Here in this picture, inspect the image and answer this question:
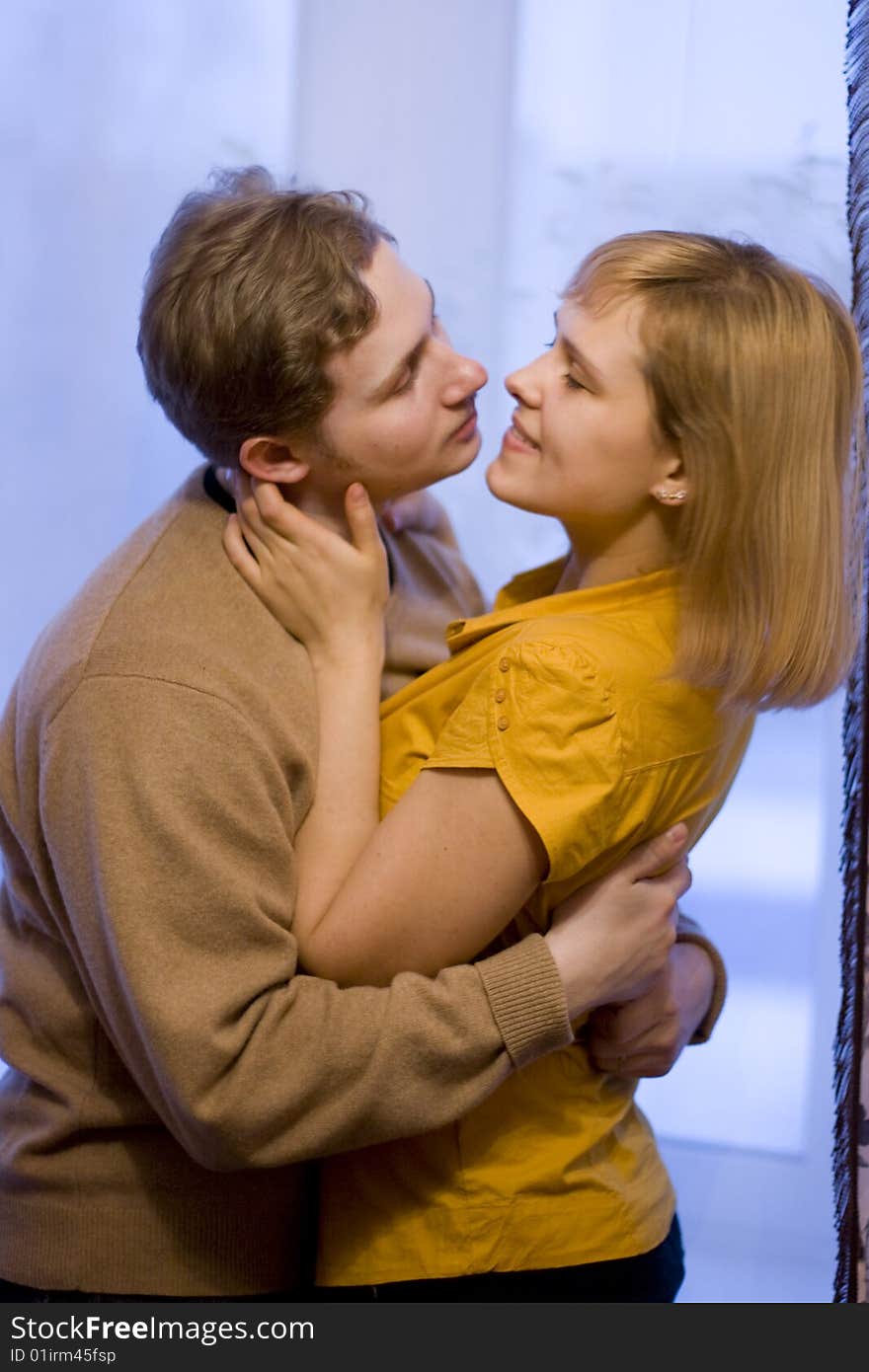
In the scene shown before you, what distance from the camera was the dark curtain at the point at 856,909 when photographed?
1290 millimetres

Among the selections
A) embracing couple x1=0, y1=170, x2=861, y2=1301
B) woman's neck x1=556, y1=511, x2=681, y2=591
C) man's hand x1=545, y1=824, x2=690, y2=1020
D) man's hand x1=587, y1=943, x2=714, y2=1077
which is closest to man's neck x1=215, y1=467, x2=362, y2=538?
embracing couple x1=0, y1=170, x2=861, y2=1301

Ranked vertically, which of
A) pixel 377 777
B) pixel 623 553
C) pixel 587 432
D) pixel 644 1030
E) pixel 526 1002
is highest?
pixel 587 432

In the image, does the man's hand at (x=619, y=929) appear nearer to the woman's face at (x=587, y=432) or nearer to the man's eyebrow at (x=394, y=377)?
the woman's face at (x=587, y=432)

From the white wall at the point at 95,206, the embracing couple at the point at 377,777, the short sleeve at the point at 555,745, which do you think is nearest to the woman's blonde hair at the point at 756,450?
the embracing couple at the point at 377,777

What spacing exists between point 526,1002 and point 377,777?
24 centimetres

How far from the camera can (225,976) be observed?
3.70ft

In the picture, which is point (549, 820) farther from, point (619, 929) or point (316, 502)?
point (316, 502)

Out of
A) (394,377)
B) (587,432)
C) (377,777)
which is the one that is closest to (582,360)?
(587,432)

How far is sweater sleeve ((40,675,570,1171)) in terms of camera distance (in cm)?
111

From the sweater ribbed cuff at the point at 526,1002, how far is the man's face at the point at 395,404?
1.57 feet

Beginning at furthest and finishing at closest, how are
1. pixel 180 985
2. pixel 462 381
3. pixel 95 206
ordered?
pixel 95 206, pixel 462 381, pixel 180 985

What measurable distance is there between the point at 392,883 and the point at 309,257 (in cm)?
56

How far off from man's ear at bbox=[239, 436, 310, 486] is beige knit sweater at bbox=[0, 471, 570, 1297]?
0.23 feet

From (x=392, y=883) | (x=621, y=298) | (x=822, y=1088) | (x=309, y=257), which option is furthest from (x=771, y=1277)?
(x=309, y=257)
